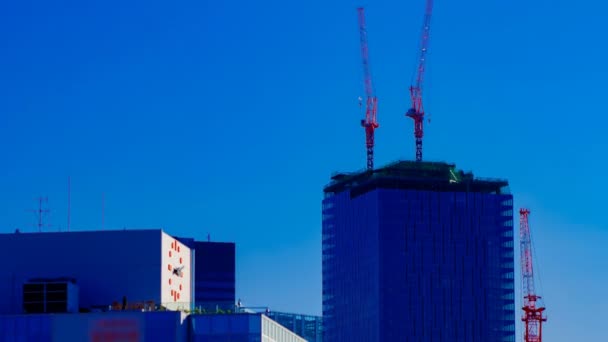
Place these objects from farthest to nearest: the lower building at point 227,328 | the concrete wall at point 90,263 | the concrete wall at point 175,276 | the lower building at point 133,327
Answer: the concrete wall at point 175,276
the concrete wall at point 90,263
the lower building at point 227,328
the lower building at point 133,327

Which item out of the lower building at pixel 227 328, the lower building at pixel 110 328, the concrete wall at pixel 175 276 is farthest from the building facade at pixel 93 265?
the lower building at pixel 227 328

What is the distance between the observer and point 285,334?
188875mm

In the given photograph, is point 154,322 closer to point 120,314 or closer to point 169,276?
point 120,314

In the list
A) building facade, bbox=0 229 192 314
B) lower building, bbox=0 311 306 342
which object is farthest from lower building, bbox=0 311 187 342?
building facade, bbox=0 229 192 314

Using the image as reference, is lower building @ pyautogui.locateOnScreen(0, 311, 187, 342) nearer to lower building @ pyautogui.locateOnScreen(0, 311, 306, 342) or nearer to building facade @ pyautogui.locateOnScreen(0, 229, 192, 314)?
lower building @ pyautogui.locateOnScreen(0, 311, 306, 342)

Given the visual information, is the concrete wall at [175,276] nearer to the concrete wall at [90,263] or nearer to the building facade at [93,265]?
the building facade at [93,265]

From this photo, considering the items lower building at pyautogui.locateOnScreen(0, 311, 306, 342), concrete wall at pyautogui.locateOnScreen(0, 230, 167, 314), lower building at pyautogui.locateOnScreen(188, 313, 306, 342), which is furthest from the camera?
concrete wall at pyautogui.locateOnScreen(0, 230, 167, 314)

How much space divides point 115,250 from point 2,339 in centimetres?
1514

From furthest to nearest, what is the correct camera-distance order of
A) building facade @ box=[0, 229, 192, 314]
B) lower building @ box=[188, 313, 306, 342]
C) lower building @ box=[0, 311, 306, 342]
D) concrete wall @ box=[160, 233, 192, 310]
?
concrete wall @ box=[160, 233, 192, 310]
building facade @ box=[0, 229, 192, 314]
lower building @ box=[188, 313, 306, 342]
lower building @ box=[0, 311, 306, 342]

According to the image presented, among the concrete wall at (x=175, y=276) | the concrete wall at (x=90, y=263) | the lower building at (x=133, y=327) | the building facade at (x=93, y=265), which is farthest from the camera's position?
the concrete wall at (x=175, y=276)

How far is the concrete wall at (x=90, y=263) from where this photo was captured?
17975 centimetres

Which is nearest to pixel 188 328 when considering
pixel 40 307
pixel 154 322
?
pixel 154 322

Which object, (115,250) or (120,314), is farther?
(115,250)

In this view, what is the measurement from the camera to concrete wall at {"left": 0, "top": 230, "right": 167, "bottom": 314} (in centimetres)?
17975
